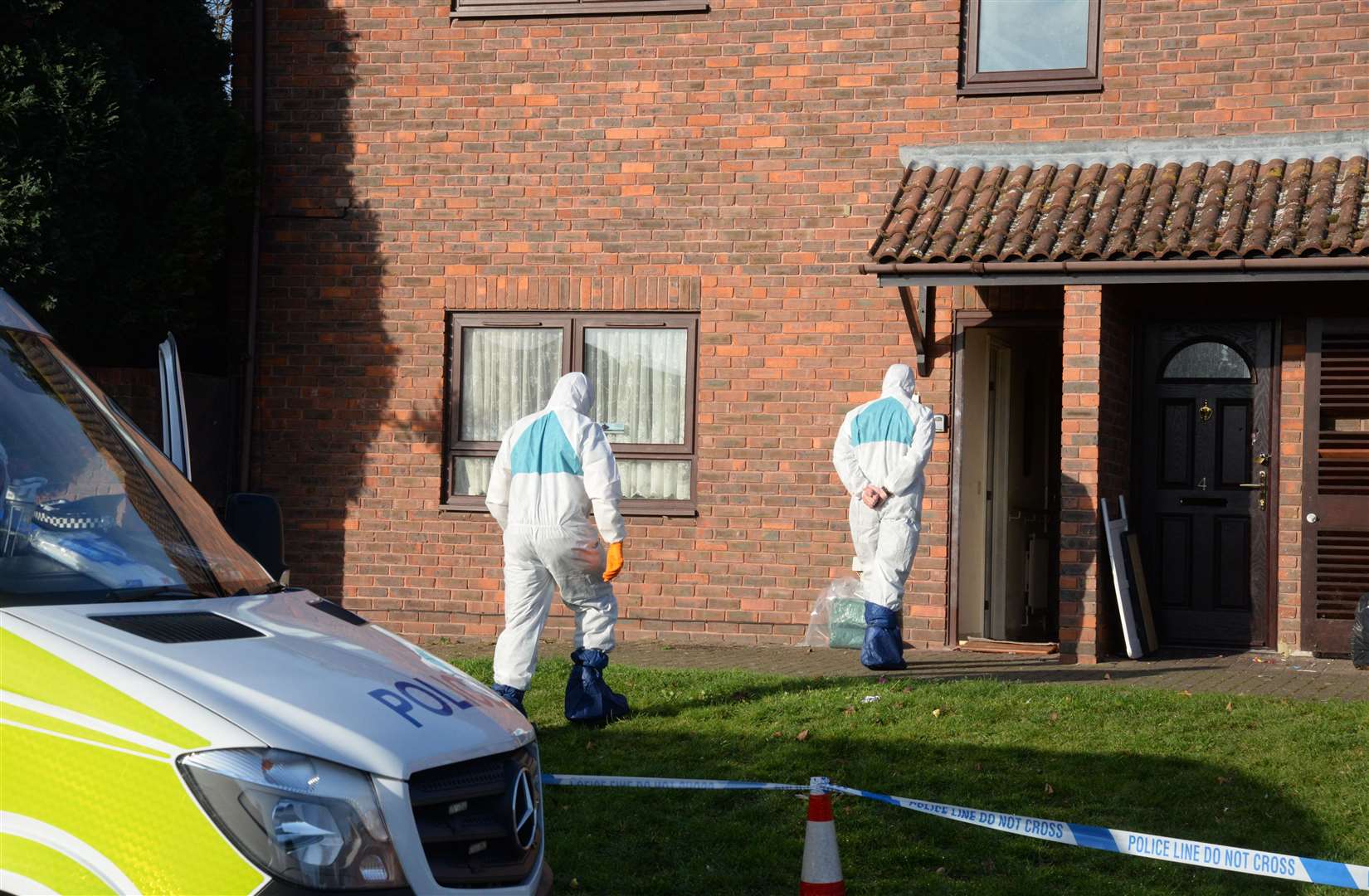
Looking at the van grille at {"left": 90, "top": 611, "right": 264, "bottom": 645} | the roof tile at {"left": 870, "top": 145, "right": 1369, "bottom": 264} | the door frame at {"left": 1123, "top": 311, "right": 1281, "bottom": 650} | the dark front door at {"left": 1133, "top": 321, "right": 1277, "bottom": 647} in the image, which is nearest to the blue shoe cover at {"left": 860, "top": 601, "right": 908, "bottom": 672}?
the roof tile at {"left": 870, "top": 145, "right": 1369, "bottom": 264}

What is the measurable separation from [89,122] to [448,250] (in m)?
2.91

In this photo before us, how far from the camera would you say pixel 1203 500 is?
40.5 feet

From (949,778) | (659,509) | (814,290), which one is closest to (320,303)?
(659,509)

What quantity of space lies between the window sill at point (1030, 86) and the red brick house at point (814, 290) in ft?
0.09

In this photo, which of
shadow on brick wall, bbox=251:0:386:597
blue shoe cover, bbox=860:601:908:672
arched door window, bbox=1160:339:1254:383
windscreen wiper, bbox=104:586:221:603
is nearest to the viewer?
windscreen wiper, bbox=104:586:221:603

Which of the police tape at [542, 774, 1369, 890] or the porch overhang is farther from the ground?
the porch overhang

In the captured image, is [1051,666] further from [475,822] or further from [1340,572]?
[475,822]

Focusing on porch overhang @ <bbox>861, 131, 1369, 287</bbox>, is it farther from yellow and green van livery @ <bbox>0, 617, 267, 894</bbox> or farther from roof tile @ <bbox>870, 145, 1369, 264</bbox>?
yellow and green van livery @ <bbox>0, 617, 267, 894</bbox>

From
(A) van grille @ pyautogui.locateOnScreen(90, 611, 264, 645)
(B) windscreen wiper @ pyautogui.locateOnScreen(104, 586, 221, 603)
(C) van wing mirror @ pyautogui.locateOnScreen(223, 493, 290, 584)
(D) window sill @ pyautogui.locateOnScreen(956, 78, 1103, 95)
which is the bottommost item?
(A) van grille @ pyautogui.locateOnScreen(90, 611, 264, 645)

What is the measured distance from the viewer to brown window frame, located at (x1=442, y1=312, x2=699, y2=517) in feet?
42.5

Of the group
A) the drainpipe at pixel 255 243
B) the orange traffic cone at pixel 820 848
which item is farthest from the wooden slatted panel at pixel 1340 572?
the drainpipe at pixel 255 243

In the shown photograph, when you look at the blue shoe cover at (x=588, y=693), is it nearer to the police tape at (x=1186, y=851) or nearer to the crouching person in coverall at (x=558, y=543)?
the crouching person in coverall at (x=558, y=543)

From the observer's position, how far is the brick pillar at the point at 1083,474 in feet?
37.3

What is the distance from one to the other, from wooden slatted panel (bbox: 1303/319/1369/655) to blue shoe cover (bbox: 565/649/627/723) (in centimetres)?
569
